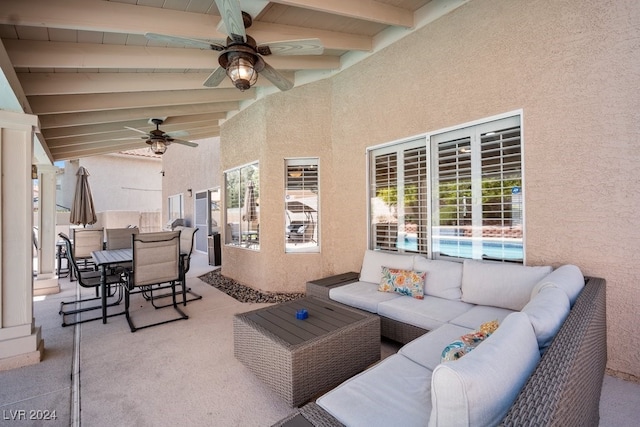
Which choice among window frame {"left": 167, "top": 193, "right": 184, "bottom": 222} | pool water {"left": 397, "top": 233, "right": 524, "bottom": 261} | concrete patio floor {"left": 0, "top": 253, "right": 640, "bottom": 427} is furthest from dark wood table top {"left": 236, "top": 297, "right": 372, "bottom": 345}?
window frame {"left": 167, "top": 193, "right": 184, "bottom": 222}

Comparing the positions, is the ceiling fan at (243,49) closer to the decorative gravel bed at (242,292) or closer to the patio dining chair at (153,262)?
the patio dining chair at (153,262)

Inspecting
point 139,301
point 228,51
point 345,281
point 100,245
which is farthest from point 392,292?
point 100,245

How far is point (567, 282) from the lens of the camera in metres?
2.18

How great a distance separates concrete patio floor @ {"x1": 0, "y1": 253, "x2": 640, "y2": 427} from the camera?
2.16 metres

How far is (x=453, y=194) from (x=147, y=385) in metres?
3.85

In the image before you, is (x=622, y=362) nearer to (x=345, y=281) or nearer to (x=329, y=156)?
(x=345, y=281)

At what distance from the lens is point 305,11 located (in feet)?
11.2

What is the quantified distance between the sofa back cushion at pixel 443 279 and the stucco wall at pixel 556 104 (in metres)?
0.75

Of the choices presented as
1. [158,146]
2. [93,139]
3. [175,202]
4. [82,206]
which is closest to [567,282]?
[158,146]

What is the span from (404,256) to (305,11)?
129 inches

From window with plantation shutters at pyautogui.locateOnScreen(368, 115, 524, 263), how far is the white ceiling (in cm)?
163

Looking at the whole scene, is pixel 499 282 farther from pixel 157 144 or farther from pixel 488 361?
pixel 157 144

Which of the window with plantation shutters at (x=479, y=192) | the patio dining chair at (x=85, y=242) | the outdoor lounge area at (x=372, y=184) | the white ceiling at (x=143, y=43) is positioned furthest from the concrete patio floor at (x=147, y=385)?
the white ceiling at (x=143, y=43)

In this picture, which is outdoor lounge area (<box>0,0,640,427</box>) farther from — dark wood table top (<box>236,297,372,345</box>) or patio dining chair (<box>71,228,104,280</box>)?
patio dining chair (<box>71,228,104,280</box>)
